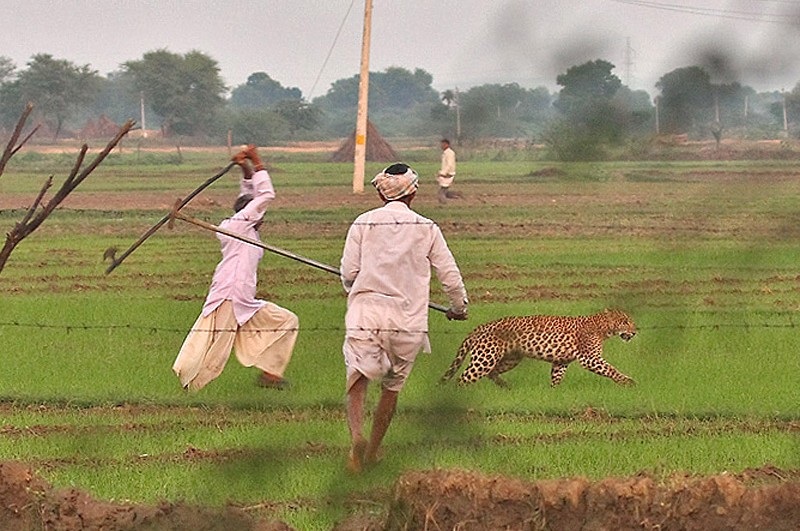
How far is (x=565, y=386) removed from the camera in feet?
28.2

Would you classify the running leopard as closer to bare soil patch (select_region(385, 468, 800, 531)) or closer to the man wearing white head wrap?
the man wearing white head wrap

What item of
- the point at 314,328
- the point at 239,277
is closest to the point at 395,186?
the point at 314,328

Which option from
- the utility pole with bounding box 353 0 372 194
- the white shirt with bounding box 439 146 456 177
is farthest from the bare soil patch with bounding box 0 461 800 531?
the white shirt with bounding box 439 146 456 177

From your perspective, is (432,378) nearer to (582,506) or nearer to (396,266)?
(396,266)

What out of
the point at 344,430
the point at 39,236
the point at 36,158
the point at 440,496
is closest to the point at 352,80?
the point at 39,236

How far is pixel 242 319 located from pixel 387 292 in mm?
2552

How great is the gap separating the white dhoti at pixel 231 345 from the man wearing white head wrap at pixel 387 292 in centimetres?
198

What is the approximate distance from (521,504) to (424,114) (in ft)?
8.62

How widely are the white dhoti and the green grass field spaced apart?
16cm

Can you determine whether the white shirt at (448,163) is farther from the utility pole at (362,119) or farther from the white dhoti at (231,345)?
the white dhoti at (231,345)

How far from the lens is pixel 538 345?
8.26 m

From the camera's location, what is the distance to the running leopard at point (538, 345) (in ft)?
26.9

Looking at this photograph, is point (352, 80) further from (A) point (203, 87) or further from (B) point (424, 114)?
(B) point (424, 114)

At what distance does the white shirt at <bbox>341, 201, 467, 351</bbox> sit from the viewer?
6.13 meters
